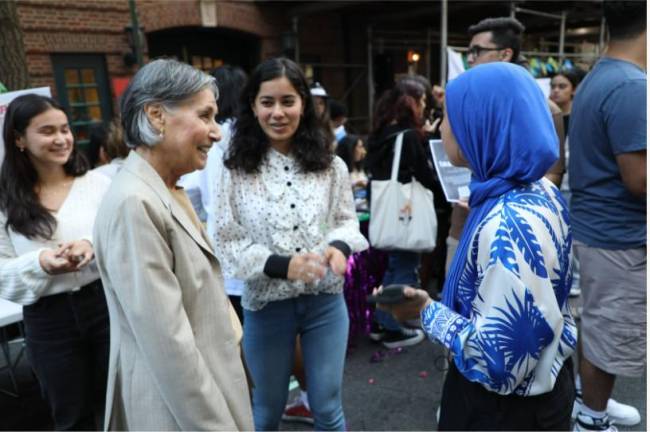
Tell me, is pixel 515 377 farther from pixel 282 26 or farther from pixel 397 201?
pixel 282 26

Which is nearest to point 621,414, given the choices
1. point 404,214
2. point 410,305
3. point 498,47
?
point 404,214

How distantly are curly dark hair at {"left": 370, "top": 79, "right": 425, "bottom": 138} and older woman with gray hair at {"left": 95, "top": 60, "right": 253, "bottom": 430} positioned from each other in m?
1.99

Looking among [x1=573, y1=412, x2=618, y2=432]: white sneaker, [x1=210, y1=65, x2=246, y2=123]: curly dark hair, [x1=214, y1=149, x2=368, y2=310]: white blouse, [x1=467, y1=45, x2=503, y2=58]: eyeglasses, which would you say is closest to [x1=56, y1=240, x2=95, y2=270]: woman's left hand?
[x1=214, y1=149, x2=368, y2=310]: white blouse

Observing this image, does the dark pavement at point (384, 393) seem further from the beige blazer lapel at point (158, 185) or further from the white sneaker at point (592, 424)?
the beige blazer lapel at point (158, 185)

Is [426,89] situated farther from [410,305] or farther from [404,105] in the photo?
[410,305]

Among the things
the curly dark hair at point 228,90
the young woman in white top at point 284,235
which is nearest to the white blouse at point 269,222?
the young woman in white top at point 284,235

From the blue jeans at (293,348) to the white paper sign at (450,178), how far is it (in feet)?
3.21

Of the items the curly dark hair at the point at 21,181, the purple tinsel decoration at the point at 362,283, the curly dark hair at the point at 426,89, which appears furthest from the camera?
the purple tinsel decoration at the point at 362,283

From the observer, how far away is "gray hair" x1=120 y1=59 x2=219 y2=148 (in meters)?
1.21

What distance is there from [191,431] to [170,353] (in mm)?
238

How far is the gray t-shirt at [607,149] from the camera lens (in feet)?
6.13

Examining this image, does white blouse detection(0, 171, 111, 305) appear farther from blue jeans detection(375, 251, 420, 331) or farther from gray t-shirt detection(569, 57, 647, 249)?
gray t-shirt detection(569, 57, 647, 249)

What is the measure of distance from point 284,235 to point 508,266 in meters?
0.92

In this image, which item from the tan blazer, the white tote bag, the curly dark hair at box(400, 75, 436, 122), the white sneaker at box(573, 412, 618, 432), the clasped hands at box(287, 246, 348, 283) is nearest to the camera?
the tan blazer
